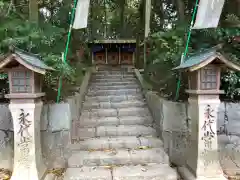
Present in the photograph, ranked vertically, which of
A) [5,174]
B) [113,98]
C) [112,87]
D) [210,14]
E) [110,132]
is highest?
[210,14]

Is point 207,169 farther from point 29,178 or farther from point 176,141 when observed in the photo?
point 29,178

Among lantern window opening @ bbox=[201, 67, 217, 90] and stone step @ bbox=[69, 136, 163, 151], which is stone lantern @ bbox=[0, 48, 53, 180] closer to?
stone step @ bbox=[69, 136, 163, 151]

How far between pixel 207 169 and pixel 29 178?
305cm

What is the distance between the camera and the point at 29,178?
3805 mm

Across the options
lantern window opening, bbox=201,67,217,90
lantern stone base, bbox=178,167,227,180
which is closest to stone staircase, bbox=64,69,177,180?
lantern stone base, bbox=178,167,227,180

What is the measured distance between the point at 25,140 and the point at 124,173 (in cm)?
189

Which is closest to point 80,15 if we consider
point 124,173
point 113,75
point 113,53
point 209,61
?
point 209,61

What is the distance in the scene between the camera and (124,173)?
14.0 ft

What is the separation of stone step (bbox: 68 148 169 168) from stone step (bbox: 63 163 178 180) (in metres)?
0.12

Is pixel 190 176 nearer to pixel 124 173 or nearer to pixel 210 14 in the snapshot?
pixel 124 173

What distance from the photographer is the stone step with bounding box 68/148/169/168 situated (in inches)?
180

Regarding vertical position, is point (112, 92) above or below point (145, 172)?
above

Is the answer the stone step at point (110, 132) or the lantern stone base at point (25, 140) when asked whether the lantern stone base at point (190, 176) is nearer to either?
the stone step at point (110, 132)

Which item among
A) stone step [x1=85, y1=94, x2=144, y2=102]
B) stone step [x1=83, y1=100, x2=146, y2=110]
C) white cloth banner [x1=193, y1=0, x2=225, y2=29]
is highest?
white cloth banner [x1=193, y1=0, x2=225, y2=29]
